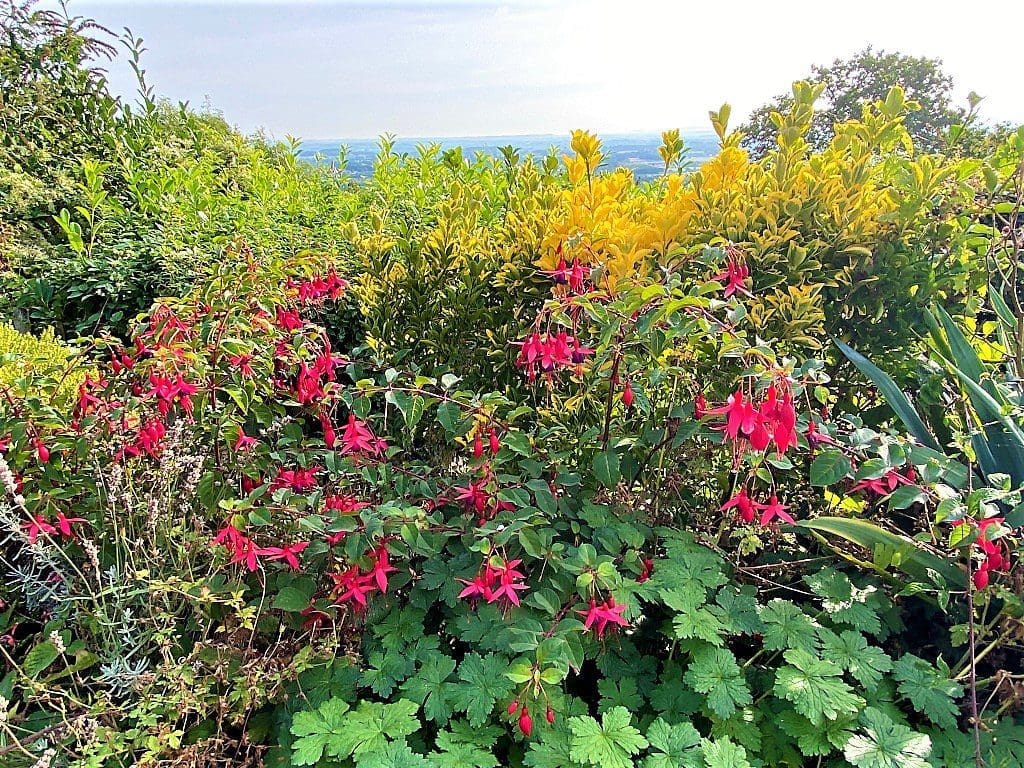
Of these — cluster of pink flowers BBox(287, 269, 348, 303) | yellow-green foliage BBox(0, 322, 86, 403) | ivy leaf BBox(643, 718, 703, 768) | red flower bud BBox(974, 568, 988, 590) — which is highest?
cluster of pink flowers BBox(287, 269, 348, 303)

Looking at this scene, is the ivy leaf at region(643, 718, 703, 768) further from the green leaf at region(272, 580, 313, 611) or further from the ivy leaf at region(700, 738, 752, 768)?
the green leaf at region(272, 580, 313, 611)

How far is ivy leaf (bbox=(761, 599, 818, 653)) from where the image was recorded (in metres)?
1.24

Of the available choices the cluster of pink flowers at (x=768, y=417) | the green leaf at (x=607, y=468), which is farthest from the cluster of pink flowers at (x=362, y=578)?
the cluster of pink flowers at (x=768, y=417)

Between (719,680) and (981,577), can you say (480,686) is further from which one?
(981,577)

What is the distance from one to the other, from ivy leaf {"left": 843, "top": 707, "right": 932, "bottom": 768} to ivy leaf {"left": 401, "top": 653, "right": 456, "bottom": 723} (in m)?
0.66

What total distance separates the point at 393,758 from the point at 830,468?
34.4 inches

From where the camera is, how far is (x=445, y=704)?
121 centimetres

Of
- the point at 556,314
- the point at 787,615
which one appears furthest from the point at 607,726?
the point at 556,314

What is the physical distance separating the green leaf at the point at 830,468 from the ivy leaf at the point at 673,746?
0.48m

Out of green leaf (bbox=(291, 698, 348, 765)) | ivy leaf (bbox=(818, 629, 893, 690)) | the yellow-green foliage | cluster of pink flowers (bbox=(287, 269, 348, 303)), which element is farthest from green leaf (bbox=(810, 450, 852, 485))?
the yellow-green foliage

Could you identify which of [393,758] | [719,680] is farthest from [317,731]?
[719,680]

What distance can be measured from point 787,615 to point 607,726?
0.42 metres

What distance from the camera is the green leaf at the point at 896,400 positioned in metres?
1.49

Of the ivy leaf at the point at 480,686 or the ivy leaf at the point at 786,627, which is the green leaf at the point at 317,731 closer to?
the ivy leaf at the point at 480,686
